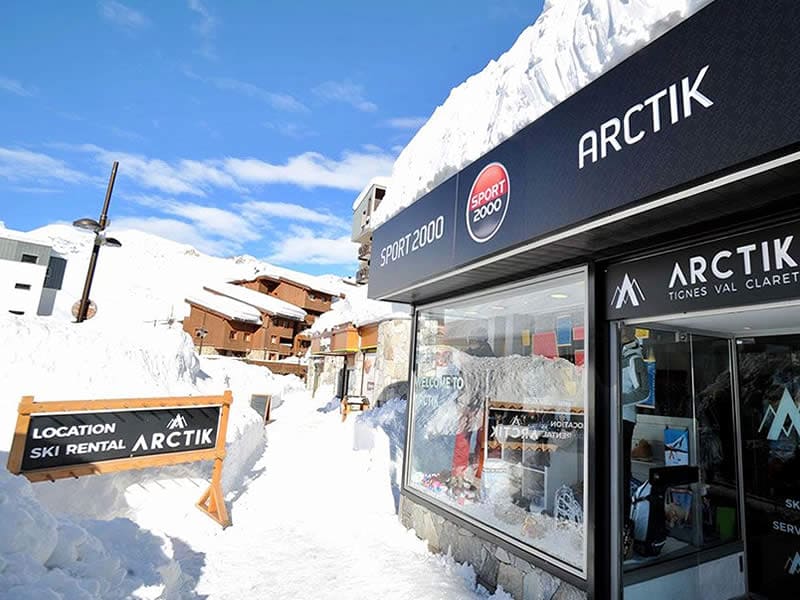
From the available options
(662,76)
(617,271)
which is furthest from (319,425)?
(662,76)

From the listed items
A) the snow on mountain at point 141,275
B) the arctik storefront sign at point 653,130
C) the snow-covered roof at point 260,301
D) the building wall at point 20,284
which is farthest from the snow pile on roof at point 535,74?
the snow on mountain at point 141,275

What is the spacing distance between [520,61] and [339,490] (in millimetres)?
6988

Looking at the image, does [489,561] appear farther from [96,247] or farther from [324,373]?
[324,373]

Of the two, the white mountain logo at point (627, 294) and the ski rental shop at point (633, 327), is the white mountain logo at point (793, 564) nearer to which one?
the ski rental shop at point (633, 327)

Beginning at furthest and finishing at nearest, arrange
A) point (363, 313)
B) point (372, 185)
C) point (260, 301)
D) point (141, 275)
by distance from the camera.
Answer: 1. point (141, 275)
2. point (260, 301)
3. point (372, 185)
4. point (363, 313)

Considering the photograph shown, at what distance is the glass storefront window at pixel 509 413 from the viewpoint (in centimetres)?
373

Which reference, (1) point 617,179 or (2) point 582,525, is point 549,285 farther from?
(2) point 582,525

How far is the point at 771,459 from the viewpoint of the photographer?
4070 mm

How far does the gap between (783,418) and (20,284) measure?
4669cm

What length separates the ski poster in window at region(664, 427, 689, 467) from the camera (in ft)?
13.4

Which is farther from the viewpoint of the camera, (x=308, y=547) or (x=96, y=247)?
(x=96, y=247)

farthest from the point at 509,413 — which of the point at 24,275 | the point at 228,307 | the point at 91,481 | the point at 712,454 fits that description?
the point at 24,275

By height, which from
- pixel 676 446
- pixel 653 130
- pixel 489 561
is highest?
pixel 653 130

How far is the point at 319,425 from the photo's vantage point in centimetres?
1476
